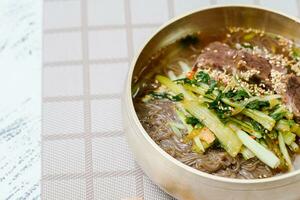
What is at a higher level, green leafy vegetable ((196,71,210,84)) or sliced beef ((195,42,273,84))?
sliced beef ((195,42,273,84))

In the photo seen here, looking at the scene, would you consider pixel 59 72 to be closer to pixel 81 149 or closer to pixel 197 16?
pixel 81 149

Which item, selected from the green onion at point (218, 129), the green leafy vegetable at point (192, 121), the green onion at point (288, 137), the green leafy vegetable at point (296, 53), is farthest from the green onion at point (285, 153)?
the green leafy vegetable at point (296, 53)

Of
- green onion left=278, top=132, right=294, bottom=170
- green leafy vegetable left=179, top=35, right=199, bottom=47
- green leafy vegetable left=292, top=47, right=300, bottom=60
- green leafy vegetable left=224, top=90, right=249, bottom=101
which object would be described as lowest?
green onion left=278, top=132, right=294, bottom=170

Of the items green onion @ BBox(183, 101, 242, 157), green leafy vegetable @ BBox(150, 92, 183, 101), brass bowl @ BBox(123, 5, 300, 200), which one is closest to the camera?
brass bowl @ BBox(123, 5, 300, 200)

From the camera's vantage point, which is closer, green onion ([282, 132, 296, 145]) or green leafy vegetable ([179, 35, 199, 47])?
green onion ([282, 132, 296, 145])

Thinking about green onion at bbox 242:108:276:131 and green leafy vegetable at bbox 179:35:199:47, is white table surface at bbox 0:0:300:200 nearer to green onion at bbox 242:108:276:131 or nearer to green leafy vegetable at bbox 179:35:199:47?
green leafy vegetable at bbox 179:35:199:47

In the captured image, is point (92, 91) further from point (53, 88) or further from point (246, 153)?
point (246, 153)

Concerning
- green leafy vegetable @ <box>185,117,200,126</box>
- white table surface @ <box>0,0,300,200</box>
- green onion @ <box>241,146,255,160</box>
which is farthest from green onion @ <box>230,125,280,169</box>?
white table surface @ <box>0,0,300,200</box>

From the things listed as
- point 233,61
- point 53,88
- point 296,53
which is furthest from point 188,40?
point 53,88
